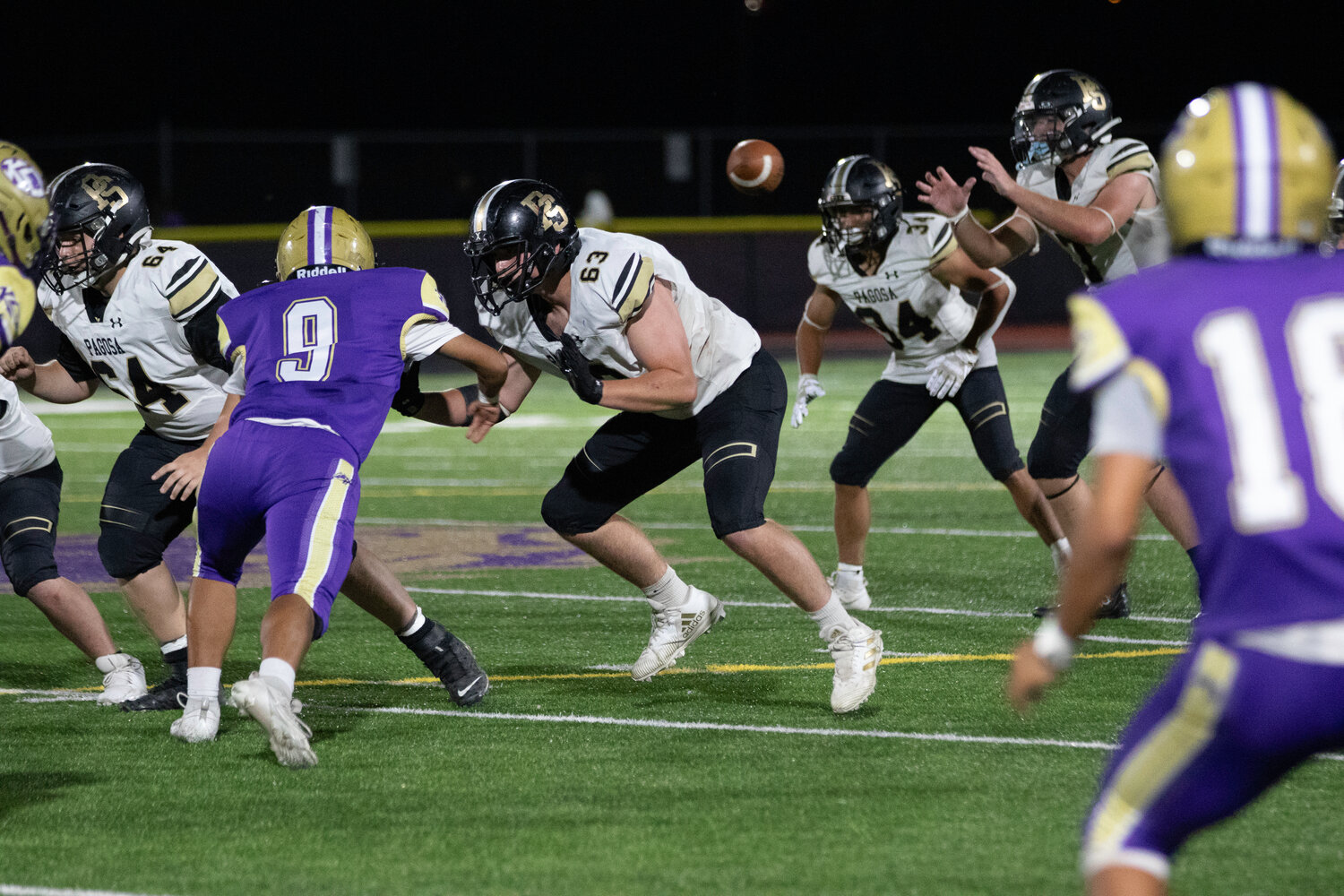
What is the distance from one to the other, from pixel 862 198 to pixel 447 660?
8.55ft

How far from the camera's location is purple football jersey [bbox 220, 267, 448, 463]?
458 centimetres

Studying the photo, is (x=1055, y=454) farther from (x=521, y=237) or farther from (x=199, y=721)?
(x=199, y=721)

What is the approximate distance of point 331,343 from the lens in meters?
4.62

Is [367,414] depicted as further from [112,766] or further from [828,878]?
[828,878]

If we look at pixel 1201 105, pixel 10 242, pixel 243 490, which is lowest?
pixel 243 490

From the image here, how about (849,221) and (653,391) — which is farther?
(849,221)

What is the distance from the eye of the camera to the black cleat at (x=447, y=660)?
5.18 m

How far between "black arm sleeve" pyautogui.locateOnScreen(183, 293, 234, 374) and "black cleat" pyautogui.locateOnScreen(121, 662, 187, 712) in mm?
1007

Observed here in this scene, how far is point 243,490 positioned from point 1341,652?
119 inches

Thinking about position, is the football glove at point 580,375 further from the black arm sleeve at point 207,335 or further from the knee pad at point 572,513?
the black arm sleeve at point 207,335

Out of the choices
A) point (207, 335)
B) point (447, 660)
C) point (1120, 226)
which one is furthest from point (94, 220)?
point (1120, 226)

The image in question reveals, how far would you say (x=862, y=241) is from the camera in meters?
6.78

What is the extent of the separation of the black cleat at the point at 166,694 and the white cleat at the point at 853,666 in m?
2.06

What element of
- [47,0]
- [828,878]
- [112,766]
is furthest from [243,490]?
[47,0]
